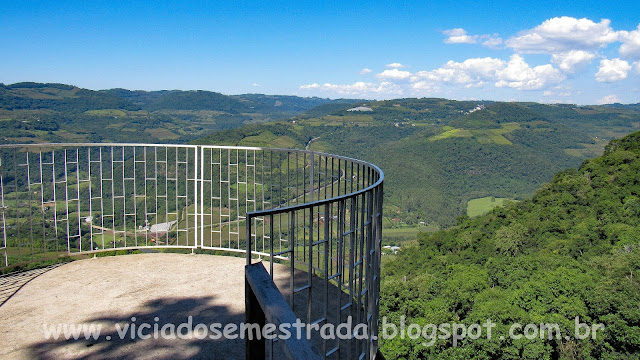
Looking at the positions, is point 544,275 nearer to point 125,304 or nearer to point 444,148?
point 125,304

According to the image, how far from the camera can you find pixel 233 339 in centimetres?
279

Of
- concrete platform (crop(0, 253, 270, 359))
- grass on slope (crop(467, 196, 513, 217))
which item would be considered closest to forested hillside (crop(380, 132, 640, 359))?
concrete platform (crop(0, 253, 270, 359))

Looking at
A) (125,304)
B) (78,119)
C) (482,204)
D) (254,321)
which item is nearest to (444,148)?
(482,204)

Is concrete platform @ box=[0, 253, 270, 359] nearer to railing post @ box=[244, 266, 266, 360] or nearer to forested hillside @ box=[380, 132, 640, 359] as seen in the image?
railing post @ box=[244, 266, 266, 360]

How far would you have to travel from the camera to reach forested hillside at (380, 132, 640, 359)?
64.3ft

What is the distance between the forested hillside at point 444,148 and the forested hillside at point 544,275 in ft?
120

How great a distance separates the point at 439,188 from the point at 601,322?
75.1 m

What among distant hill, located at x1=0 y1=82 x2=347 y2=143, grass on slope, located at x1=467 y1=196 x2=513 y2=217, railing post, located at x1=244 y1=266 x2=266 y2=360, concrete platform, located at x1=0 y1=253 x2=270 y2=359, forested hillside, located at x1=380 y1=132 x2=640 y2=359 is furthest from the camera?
distant hill, located at x1=0 y1=82 x2=347 y2=143

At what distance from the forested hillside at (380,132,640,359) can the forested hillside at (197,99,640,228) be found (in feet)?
120

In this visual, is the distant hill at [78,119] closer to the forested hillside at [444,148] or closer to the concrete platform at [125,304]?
the forested hillside at [444,148]

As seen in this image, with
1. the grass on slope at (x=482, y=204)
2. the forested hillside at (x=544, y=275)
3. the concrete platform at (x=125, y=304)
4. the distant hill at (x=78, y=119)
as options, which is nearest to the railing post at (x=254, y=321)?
the concrete platform at (x=125, y=304)

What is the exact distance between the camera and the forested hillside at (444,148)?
8294 cm

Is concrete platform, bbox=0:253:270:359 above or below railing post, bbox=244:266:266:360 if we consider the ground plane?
below

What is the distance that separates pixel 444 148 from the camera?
105m
